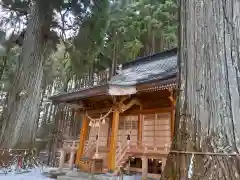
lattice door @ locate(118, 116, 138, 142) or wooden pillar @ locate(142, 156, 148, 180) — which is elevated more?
lattice door @ locate(118, 116, 138, 142)

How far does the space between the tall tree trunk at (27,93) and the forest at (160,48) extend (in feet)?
0.08

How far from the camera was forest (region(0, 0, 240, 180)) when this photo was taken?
1.36 meters

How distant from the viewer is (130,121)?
7.73 m

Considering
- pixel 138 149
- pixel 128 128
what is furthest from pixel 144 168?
pixel 128 128

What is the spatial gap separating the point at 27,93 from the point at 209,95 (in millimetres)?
5098

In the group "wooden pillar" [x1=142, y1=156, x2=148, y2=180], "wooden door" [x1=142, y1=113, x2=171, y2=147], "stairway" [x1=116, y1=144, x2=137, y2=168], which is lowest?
"wooden pillar" [x1=142, y1=156, x2=148, y2=180]

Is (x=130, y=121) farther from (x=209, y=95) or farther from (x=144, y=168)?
(x=209, y=95)

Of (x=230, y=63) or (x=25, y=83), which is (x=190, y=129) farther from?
(x=25, y=83)

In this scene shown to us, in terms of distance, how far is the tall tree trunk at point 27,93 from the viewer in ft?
16.8

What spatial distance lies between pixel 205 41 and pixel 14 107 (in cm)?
512

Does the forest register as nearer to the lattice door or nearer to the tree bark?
the tree bark

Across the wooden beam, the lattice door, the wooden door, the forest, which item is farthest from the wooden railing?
the forest

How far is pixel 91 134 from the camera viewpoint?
885 centimetres

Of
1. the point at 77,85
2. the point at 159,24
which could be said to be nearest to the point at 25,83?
the point at 159,24
